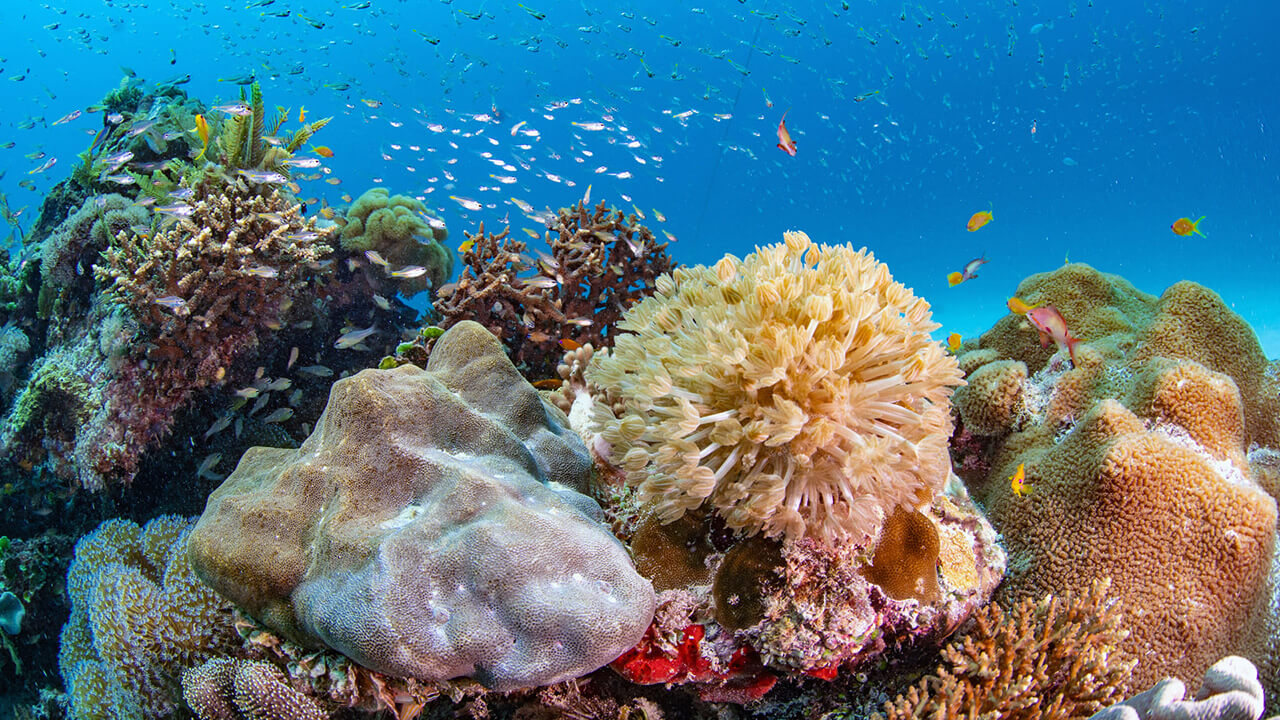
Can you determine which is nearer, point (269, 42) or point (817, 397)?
point (817, 397)

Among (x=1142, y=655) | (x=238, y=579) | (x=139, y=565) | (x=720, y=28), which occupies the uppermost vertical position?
(x=720, y=28)

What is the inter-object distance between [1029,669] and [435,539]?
2716 mm

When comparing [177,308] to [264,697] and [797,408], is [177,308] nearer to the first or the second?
[264,697]

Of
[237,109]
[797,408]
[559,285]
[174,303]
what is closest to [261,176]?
[237,109]

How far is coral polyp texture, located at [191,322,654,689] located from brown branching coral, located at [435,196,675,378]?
2247 millimetres

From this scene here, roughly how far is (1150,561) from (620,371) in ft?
10.2

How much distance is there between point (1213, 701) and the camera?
1837mm

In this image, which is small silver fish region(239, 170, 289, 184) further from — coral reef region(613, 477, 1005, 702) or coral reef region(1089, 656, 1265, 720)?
coral reef region(1089, 656, 1265, 720)

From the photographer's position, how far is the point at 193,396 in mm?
5438

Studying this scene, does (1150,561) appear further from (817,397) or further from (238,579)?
(238,579)

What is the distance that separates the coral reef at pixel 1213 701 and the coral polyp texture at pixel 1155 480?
82 cm

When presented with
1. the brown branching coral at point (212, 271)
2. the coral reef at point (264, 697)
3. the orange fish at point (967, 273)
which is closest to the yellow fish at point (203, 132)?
the brown branching coral at point (212, 271)

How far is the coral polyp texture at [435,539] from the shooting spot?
6.67 ft

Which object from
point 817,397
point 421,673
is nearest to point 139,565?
point 421,673
